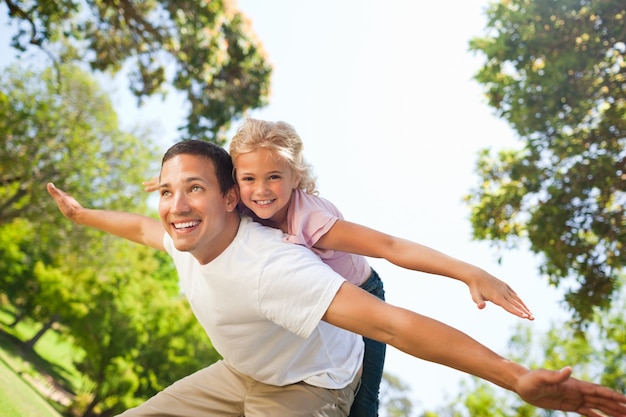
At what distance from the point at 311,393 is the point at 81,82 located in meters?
21.9

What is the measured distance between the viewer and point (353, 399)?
3477mm

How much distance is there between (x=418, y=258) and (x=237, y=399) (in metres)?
1.14

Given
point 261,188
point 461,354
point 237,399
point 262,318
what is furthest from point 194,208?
point 461,354

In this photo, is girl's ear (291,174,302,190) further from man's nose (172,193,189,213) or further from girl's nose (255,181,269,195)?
man's nose (172,193,189,213)

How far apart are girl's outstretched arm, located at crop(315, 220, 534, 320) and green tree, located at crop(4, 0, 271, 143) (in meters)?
9.76

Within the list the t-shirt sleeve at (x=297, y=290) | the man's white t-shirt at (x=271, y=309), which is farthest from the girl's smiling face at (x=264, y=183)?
the t-shirt sleeve at (x=297, y=290)

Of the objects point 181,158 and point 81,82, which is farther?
point 81,82

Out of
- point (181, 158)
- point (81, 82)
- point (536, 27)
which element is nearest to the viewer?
point (181, 158)

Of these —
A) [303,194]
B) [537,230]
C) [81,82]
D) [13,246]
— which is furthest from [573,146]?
[13,246]

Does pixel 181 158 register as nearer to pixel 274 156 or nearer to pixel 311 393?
pixel 274 156

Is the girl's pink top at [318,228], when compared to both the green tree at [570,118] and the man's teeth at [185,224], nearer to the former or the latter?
the man's teeth at [185,224]

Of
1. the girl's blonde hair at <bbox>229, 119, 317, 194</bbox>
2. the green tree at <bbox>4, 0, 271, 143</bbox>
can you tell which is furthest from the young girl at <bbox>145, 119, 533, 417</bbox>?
the green tree at <bbox>4, 0, 271, 143</bbox>

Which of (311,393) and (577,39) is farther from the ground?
(577,39)

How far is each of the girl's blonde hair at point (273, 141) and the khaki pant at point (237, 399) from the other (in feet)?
3.57
